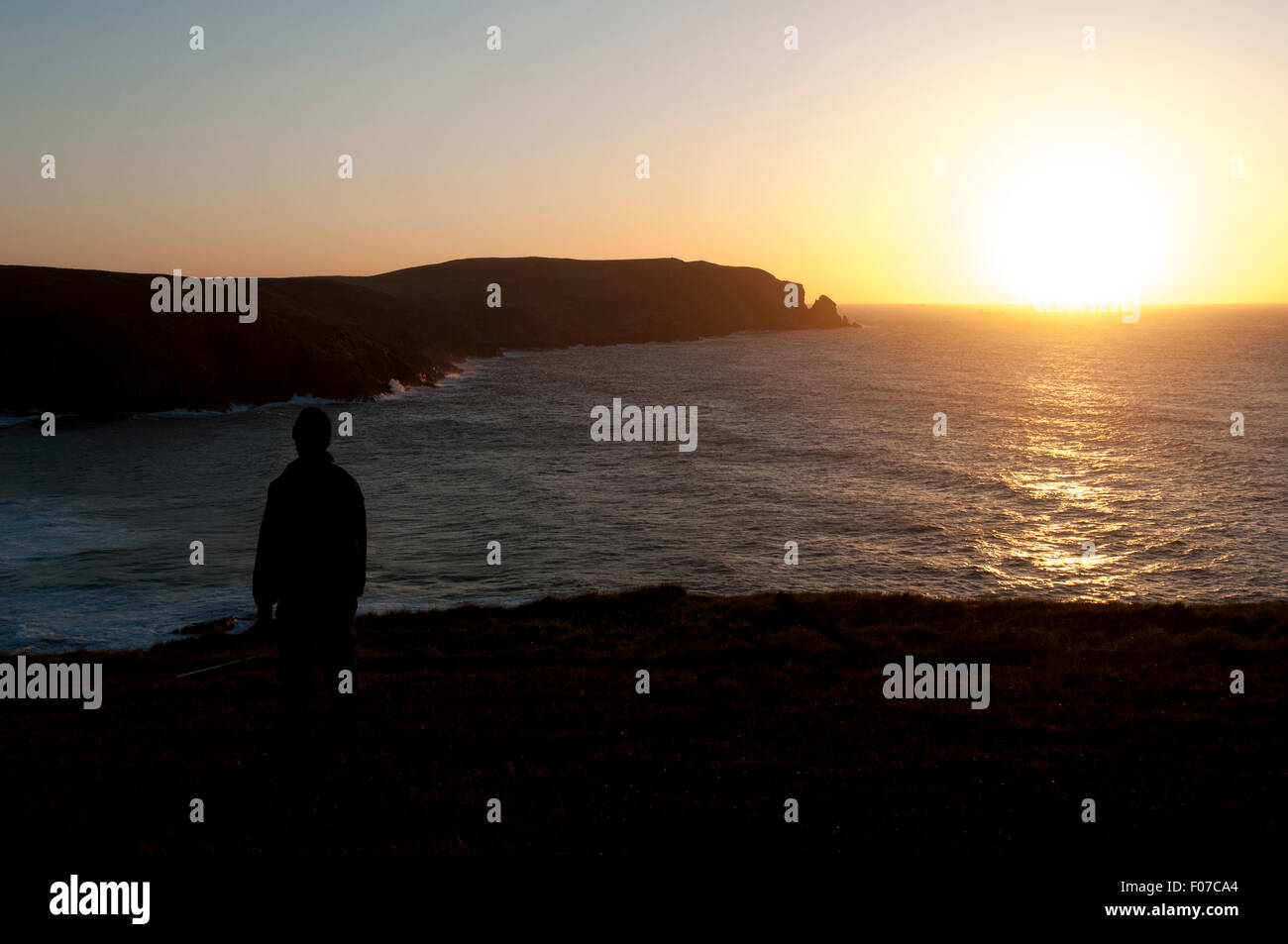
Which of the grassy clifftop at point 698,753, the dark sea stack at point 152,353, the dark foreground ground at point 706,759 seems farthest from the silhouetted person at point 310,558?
the dark sea stack at point 152,353

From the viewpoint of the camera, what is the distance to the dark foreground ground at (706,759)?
25.3 ft

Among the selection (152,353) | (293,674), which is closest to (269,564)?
(293,674)

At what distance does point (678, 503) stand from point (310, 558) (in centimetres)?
4035

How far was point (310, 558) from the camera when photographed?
318 inches

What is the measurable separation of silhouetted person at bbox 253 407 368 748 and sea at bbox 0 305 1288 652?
19.4m

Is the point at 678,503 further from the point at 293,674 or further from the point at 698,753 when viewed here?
the point at 293,674

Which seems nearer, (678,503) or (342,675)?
(342,675)

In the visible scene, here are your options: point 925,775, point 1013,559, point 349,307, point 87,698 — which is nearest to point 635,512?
point 1013,559

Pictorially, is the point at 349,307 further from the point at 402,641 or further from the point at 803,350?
the point at 402,641

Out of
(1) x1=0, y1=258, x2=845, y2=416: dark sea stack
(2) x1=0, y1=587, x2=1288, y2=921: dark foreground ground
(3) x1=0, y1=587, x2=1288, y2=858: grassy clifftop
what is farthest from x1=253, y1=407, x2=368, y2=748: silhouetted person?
(1) x1=0, y1=258, x2=845, y2=416: dark sea stack

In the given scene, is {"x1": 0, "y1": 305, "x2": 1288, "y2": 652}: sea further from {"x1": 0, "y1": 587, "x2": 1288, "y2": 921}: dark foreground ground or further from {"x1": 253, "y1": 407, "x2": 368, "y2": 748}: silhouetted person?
{"x1": 253, "y1": 407, "x2": 368, "y2": 748}: silhouetted person

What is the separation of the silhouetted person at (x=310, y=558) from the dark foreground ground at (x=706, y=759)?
1.39 meters

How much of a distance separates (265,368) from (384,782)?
101661mm

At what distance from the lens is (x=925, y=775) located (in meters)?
9.41
